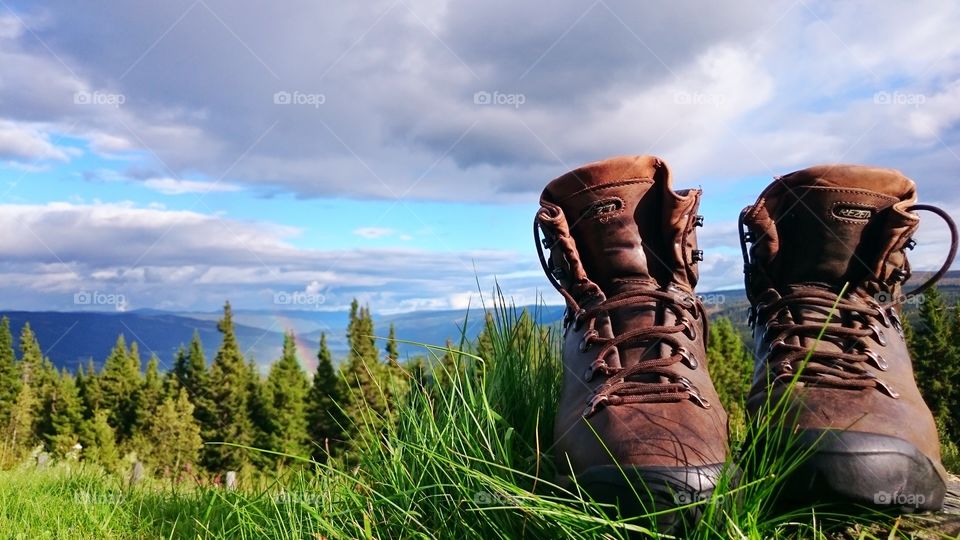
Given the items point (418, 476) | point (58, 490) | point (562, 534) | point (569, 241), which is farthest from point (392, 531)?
point (58, 490)

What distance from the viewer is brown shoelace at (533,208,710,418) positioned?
247 centimetres

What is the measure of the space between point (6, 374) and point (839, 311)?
68.2m

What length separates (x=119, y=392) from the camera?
198 feet

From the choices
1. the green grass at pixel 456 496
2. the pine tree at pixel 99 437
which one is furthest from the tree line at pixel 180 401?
the green grass at pixel 456 496

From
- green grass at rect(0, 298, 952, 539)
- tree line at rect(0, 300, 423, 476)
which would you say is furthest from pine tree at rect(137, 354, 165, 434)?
green grass at rect(0, 298, 952, 539)

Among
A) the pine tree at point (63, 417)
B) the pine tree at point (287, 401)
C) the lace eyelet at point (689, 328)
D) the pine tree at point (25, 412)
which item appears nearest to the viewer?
the lace eyelet at point (689, 328)

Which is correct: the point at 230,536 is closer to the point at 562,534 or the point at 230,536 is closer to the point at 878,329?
the point at 562,534

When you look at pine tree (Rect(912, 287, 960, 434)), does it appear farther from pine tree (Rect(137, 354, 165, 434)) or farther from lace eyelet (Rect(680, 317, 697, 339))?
pine tree (Rect(137, 354, 165, 434))

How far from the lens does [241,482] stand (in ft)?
13.5

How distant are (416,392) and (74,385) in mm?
66934

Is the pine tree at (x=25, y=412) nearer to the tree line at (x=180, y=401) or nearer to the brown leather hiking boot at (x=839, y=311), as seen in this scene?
the tree line at (x=180, y=401)

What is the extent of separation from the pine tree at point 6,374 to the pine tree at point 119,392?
631 cm

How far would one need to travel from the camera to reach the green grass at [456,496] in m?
2.17

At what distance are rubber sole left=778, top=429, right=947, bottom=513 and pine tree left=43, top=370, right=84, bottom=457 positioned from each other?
192 feet
